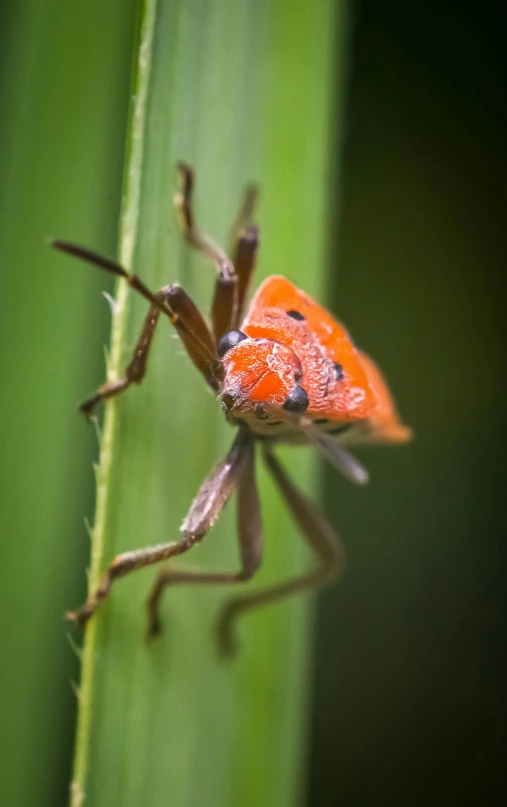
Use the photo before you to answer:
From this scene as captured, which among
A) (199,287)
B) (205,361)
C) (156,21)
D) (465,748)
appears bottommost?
(465,748)

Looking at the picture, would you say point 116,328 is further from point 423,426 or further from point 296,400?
point 423,426

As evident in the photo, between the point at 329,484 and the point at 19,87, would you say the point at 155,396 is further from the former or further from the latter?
the point at 329,484

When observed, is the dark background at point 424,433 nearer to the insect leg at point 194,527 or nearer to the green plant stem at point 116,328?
the insect leg at point 194,527

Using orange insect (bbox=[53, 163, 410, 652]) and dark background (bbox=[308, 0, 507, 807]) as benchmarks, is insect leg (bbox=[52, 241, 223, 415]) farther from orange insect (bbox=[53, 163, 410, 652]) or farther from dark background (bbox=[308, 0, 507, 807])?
dark background (bbox=[308, 0, 507, 807])

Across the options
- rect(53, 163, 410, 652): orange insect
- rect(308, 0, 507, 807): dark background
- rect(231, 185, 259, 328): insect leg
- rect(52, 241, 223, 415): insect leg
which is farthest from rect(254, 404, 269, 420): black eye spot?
rect(308, 0, 507, 807): dark background

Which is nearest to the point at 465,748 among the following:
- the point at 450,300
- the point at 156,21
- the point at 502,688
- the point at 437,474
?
the point at 502,688

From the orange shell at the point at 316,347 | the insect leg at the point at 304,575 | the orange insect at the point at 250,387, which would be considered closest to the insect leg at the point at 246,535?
the orange insect at the point at 250,387
